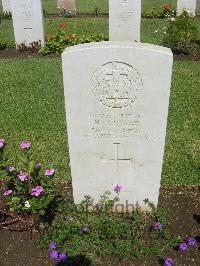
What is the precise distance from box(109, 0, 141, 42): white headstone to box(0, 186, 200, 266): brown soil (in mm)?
6906

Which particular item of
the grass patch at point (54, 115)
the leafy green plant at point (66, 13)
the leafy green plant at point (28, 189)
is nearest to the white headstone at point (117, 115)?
the leafy green plant at point (28, 189)

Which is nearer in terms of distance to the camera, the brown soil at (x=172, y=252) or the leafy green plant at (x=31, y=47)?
the brown soil at (x=172, y=252)

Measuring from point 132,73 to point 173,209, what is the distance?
1725 millimetres

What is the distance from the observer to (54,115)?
672 centimetres

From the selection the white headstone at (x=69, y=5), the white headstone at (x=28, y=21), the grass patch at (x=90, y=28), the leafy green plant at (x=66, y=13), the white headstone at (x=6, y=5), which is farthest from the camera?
the white headstone at (x=69, y=5)

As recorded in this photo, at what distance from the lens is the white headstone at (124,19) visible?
9930 millimetres

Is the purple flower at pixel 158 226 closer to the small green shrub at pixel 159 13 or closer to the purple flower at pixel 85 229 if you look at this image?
the purple flower at pixel 85 229

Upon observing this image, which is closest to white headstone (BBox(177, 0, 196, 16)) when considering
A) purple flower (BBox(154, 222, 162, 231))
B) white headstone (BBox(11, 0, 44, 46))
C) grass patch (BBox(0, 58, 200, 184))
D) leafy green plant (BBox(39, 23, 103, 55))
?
leafy green plant (BBox(39, 23, 103, 55))

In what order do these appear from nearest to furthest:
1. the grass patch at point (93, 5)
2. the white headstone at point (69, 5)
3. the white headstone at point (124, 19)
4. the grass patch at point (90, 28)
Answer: the white headstone at point (124, 19) < the grass patch at point (90, 28) < the white headstone at point (69, 5) < the grass patch at point (93, 5)

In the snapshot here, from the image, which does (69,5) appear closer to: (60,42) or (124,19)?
(60,42)

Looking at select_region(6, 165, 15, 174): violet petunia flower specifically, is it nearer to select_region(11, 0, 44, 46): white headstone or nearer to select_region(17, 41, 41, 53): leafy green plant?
select_region(17, 41, 41, 53): leafy green plant

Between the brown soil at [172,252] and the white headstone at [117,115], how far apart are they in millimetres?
344

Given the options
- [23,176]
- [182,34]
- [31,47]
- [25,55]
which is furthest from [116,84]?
[31,47]

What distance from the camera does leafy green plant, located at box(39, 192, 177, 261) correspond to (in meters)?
3.53
